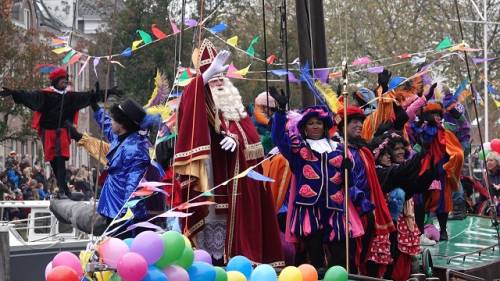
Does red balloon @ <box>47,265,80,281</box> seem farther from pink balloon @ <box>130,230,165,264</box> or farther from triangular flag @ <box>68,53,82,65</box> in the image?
triangular flag @ <box>68,53,82,65</box>

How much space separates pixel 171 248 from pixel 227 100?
10.0ft

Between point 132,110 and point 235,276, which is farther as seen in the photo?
point 132,110

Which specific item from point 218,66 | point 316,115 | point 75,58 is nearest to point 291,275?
point 218,66

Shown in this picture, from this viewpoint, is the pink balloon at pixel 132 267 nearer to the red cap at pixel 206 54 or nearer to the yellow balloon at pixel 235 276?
the yellow balloon at pixel 235 276

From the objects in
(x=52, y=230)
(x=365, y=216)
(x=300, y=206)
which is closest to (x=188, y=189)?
(x=300, y=206)

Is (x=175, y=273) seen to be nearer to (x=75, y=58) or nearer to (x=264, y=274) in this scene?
(x=264, y=274)

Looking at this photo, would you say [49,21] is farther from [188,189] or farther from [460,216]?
[188,189]

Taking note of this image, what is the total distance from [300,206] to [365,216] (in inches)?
33.7

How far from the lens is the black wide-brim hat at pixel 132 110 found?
9.84 metres

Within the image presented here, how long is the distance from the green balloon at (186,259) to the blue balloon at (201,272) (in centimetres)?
4

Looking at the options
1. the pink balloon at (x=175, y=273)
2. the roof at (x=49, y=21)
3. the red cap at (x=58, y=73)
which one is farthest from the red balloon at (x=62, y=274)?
the roof at (x=49, y=21)

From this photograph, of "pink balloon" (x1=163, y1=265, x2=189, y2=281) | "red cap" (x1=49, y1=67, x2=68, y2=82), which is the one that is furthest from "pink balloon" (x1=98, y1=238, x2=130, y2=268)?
Result: "red cap" (x1=49, y1=67, x2=68, y2=82)

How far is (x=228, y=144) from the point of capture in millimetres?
9430

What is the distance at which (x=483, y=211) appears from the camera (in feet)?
56.5
